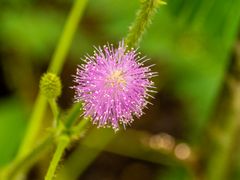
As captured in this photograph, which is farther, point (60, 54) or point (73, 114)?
point (60, 54)

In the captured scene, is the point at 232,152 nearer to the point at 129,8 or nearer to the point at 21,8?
the point at 129,8

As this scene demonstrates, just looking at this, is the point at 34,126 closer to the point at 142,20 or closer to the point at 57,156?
the point at 57,156

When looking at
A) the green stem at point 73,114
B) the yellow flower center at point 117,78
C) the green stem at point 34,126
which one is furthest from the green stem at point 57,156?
the green stem at point 34,126

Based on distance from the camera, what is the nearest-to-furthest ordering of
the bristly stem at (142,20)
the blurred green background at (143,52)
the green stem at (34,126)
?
the bristly stem at (142,20), the green stem at (34,126), the blurred green background at (143,52)

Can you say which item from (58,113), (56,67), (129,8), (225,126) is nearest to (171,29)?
(129,8)

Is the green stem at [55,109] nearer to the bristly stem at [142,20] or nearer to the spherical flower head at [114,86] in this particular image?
the spherical flower head at [114,86]

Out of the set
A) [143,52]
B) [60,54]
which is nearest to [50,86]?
[60,54]

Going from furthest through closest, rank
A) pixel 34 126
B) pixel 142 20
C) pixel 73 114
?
pixel 34 126 → pixel 73 114 → pixel 142 20
